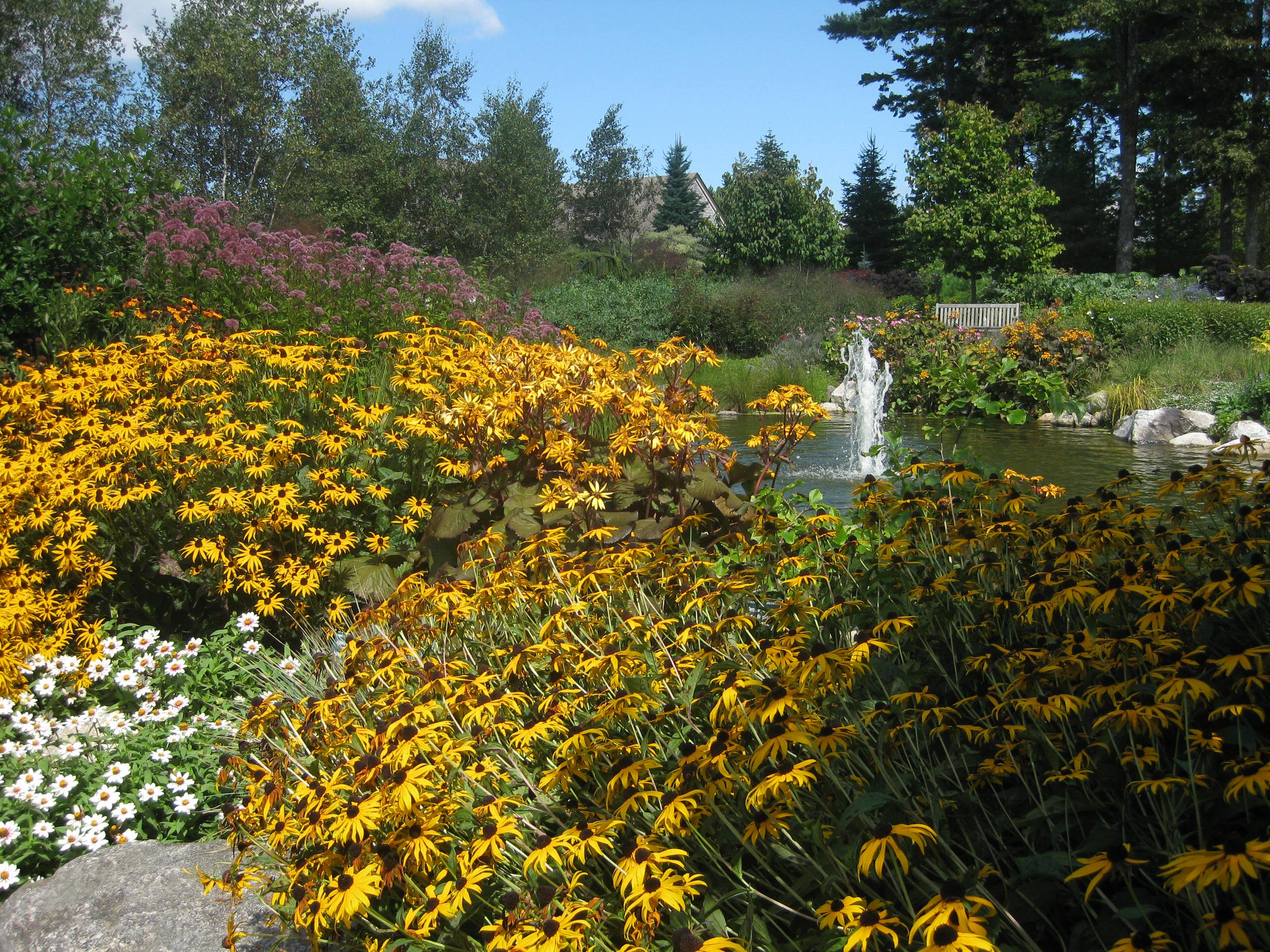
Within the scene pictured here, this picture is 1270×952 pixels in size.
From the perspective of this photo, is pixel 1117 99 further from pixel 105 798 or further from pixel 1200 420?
pixel 105 798

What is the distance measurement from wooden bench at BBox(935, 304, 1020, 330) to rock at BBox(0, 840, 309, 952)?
1892 cm

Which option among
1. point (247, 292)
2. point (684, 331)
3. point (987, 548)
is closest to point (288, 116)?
point (684, 331)

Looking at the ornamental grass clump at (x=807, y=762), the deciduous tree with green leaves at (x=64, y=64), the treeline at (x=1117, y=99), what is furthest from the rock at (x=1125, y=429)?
the deciduous tree with green leaves at (x=64, y=64)

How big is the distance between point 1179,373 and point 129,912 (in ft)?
44.9

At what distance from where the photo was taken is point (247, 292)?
20.2ft

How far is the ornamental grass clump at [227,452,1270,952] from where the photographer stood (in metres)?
1.40

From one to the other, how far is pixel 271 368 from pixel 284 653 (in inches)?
69.8

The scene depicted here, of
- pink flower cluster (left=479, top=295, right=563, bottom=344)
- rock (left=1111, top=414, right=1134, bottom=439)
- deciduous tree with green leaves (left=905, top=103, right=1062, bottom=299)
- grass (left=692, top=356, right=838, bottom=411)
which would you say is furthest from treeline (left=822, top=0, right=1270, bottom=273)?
pink flower cluster (left=479, top=295, right=563, bottom=344)

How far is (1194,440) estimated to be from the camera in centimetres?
1000

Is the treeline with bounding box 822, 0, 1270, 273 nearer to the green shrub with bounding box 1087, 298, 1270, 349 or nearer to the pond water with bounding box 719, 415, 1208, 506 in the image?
the green shrub with bounding box 1087, 298, 1270, 349

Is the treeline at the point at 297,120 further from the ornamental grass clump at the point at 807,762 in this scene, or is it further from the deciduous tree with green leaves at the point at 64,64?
the ornamental grass clump at the point at 807,762

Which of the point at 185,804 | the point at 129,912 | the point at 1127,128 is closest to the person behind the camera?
the point at 129,912

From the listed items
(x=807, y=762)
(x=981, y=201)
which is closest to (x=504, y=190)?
(x=981, y=201)

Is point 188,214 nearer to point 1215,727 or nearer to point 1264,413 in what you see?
point 1215,727
